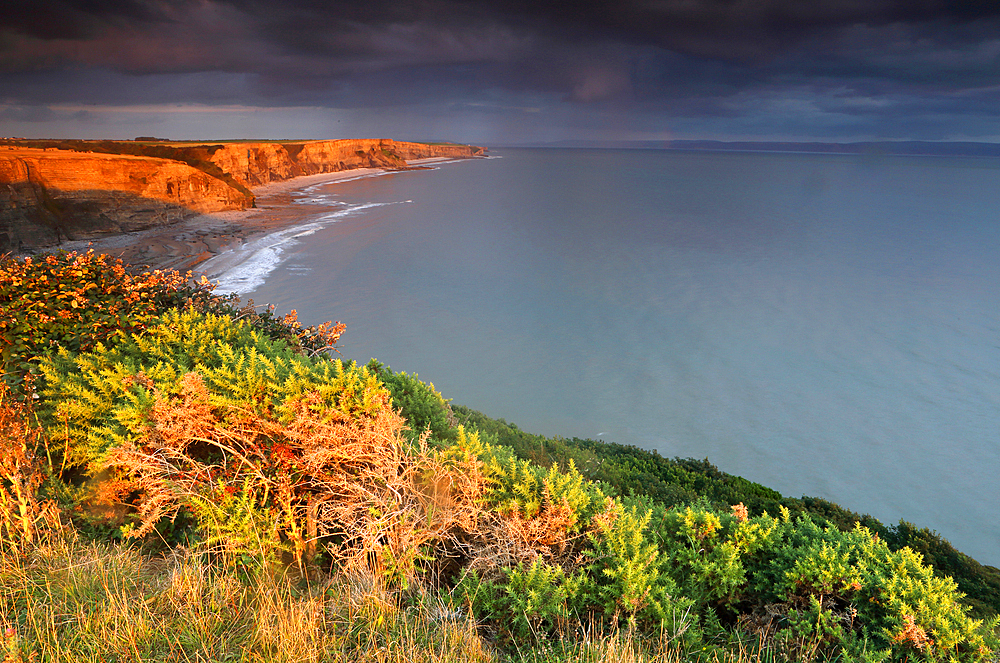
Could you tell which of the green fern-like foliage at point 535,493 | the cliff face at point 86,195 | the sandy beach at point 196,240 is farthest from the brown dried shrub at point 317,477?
the cliff face at point 86,195

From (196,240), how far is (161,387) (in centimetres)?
2945

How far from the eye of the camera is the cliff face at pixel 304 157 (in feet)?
169

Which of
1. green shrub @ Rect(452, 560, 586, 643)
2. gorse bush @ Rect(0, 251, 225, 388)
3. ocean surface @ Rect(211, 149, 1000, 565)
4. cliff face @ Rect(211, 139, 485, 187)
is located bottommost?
ocean surface @ Rect(211, 149, 1000, 565)

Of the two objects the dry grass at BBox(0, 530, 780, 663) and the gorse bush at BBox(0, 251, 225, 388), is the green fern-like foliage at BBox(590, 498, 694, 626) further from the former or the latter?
the gorse bush at BBox(0, 251, 225, 388)

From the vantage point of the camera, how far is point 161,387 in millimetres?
3596

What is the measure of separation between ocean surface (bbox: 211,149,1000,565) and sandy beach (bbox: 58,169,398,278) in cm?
155

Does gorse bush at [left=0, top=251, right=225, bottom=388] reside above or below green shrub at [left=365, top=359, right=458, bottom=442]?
above

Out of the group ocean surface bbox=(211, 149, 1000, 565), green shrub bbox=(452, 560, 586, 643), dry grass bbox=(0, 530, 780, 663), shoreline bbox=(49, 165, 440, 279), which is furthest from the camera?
shoreline bbox=(49, 165, 440, 279)

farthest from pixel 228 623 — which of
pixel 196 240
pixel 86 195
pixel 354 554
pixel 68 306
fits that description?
pixel 86 195

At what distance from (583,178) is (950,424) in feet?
278

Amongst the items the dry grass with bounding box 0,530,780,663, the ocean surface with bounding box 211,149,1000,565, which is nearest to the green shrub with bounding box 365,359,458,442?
the dry grass with bounding box 0,530,780,663

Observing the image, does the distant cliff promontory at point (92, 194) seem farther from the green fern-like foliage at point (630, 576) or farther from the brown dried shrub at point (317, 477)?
the green fern-like foliage at point (630, 576)

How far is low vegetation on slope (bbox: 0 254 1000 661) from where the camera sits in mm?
2775

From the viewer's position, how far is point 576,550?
3.47m
